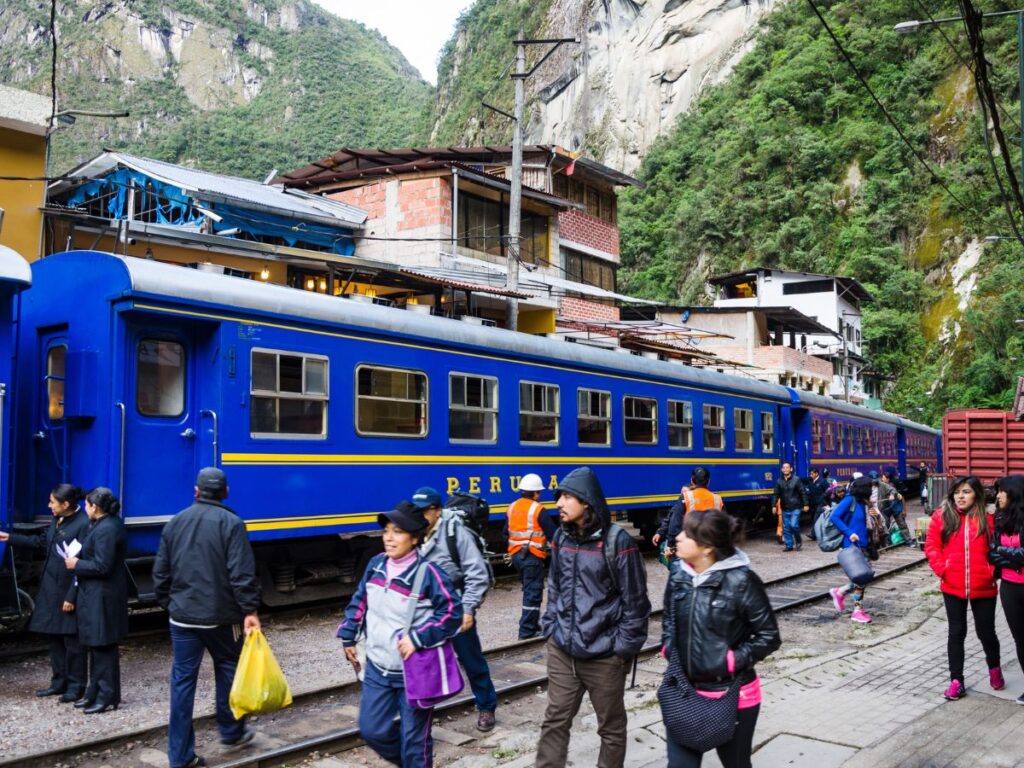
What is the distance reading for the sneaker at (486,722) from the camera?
6406mm

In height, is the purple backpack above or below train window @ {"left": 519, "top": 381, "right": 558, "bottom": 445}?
below

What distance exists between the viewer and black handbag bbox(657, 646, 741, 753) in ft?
13.2

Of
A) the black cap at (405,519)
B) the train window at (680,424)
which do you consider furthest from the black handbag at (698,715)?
the train window at (680,424)

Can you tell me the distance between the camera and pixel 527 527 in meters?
9.12

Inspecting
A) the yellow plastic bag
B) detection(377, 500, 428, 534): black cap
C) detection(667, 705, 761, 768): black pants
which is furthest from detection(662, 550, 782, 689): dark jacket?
the yellow plastic bag

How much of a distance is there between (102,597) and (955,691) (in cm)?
591

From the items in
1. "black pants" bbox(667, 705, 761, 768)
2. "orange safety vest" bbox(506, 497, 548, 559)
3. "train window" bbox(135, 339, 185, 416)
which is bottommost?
"black pants" bbox(667, 705, 761, 768)

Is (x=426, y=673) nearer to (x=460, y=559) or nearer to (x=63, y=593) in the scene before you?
(x=460, y=559)

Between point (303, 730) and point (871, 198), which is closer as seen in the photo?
point (303, 730)

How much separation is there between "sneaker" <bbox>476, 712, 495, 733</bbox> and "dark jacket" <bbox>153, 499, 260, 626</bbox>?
5.90 feet

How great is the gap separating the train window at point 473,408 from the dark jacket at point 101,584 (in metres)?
5.44

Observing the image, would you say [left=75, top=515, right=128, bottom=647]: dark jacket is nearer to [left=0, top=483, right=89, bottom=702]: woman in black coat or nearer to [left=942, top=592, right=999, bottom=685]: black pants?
[left=0, top=483, right=89, bottom=702]: woman in black coat

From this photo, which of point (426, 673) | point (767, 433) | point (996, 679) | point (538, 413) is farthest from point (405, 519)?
point (767, 433)

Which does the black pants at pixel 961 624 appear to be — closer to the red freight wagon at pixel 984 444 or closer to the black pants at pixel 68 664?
the black pants at pixel 68 664
